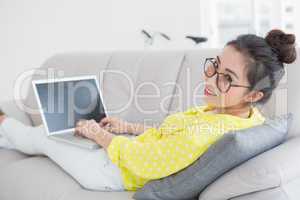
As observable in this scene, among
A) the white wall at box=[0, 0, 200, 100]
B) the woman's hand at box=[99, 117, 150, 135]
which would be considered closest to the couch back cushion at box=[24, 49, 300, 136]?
the woman's hand at box=[99, 117, 150, 135]

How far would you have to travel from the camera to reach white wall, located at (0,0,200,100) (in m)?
3.58

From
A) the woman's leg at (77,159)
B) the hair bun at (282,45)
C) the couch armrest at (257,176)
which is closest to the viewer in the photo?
the couch armrest at (257,176)

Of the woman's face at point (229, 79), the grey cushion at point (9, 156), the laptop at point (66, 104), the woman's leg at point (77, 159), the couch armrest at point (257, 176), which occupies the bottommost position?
the grey cushion at point (9, 156)

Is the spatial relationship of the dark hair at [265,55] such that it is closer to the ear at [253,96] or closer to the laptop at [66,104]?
the ear at [253,96]

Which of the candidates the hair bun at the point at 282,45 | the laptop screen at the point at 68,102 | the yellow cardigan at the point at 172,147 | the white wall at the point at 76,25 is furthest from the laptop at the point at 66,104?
the white wall at the point at 76,25

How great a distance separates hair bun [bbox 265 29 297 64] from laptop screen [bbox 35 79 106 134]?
3.23ft

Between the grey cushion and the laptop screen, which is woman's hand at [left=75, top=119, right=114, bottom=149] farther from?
the grey cushion

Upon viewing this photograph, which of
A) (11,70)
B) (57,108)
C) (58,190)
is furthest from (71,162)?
(11,70)

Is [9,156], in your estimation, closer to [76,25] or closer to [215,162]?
[215,162]

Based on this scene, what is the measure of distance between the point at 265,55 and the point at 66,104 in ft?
3.45

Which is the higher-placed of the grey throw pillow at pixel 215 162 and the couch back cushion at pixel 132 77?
the couch back cushion at pixel 132 77

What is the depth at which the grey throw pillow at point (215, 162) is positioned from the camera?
112cm

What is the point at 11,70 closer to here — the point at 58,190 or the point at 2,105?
the point at 2,105

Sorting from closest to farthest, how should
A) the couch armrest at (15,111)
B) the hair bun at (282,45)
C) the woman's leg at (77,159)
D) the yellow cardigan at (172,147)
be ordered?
the yellow cardigan at (172,147), the hair bun at (282,45), the woman's leg at (77,159), the couch armrest at (15,111)
